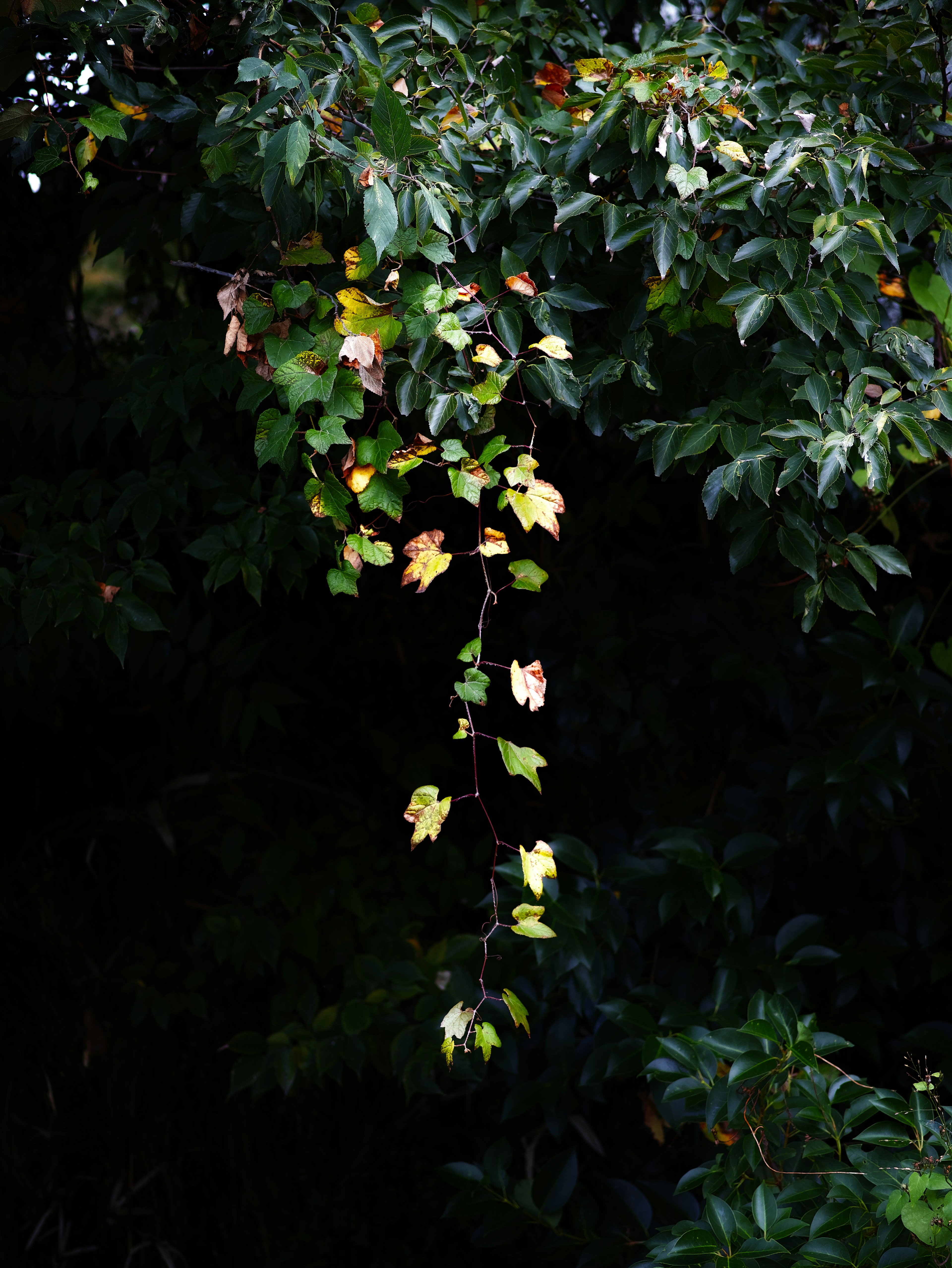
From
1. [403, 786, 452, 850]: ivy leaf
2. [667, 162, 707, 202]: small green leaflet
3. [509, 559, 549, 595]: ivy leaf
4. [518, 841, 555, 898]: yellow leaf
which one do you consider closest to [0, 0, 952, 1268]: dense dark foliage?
[667, 162, 707, 202]: small green leaflet

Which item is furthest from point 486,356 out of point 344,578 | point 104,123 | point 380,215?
point 104,123

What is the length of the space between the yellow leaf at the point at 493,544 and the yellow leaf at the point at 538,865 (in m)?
0.31

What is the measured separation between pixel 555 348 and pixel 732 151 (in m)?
0.26

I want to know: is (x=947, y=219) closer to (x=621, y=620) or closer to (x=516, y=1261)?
(x=621, y=620)

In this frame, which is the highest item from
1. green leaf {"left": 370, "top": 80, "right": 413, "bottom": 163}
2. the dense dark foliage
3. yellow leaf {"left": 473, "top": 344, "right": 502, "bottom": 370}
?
green leaf {"left": 370, "top": 80, "right": 413, "bottom": 163}

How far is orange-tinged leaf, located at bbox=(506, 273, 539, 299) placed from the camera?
→ 1076 mm

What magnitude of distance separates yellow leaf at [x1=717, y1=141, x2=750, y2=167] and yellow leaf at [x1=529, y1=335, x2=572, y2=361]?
24cm

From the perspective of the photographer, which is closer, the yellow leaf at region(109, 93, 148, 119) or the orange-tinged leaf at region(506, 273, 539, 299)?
the orange-tinged leaf at region(506, 273, 539, 299)

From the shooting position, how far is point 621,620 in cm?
198

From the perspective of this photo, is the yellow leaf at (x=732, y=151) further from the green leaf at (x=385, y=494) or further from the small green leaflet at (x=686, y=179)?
the green leaf at (x=385, y=494)

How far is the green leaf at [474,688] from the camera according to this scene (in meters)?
→ 1.07

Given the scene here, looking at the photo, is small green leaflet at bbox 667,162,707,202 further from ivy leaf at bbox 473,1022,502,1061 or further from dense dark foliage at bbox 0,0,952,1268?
ivy leaf at bbox 473,1022,502,1061

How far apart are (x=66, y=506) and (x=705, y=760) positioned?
4.12 feet

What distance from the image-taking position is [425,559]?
111 cm
